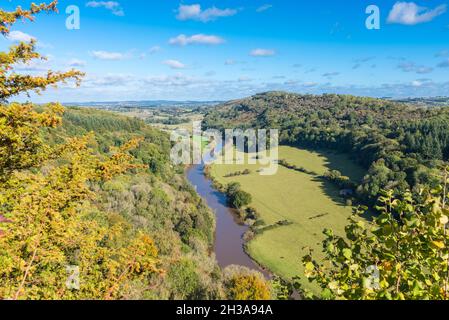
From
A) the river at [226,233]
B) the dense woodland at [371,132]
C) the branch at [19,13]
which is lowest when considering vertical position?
the river at [226,233]

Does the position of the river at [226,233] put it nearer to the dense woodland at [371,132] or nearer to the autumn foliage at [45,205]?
the dense woodland at [371,132]

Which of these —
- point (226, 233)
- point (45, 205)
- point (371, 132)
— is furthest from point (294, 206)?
point (45, 205)

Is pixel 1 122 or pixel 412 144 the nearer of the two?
pixel 1 122

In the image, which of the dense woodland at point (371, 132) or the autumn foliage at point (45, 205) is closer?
the autumn foliage at point (45, 205)

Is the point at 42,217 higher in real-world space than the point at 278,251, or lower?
higher

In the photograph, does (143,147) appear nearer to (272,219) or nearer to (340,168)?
(272,219)

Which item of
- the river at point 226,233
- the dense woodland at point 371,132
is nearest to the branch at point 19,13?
the dense woodland at point 371,132
